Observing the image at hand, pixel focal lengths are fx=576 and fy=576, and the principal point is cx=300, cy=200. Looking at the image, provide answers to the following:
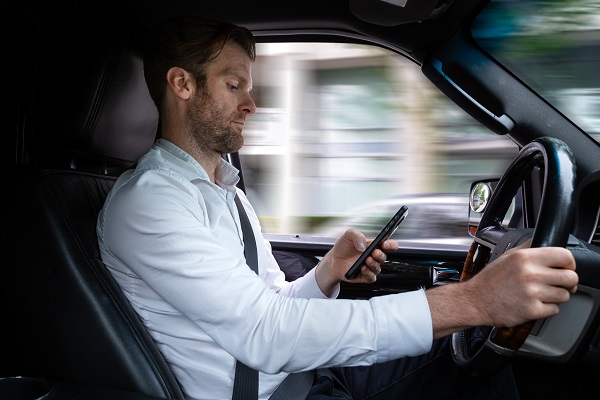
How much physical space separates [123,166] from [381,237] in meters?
0.68

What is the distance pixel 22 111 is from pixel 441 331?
110cm

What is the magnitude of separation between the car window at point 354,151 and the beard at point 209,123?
43.4 inches

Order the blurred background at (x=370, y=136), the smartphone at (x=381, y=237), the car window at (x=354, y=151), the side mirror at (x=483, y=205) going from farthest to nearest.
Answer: the car window at (x=354, y=151) < the blurred background at (x=370, y=136) < the side mirror at (x=483, y=205) < the smartphone at (x=381, y=237)

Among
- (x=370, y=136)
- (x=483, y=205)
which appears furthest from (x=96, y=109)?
(x=370, y=136)

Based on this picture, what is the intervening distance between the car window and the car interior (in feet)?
2.58

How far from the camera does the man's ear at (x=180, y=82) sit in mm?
1418

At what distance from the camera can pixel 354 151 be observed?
3.35 metres

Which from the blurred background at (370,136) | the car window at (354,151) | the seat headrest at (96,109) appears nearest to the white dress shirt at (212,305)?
the seat headrest at (96,109)

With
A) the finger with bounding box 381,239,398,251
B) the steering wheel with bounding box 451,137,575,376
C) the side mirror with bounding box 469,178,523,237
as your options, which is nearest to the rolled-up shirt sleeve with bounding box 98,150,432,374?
the steering wheel with bounding box 451,137,575,376

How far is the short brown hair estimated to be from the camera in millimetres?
1428

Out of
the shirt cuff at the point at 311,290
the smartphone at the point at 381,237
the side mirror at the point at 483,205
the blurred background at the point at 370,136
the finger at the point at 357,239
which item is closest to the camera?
the smartphone at the point at 381,237

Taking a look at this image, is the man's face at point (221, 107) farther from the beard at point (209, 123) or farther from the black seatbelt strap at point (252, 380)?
the black seatbelt strap at point (252, 380)

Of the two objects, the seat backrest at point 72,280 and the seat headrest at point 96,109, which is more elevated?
the seat headrest at point 96,109

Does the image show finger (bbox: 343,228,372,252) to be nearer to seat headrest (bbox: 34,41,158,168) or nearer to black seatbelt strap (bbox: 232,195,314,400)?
black seatbelt strap (bbox: 232,195,314,400)
